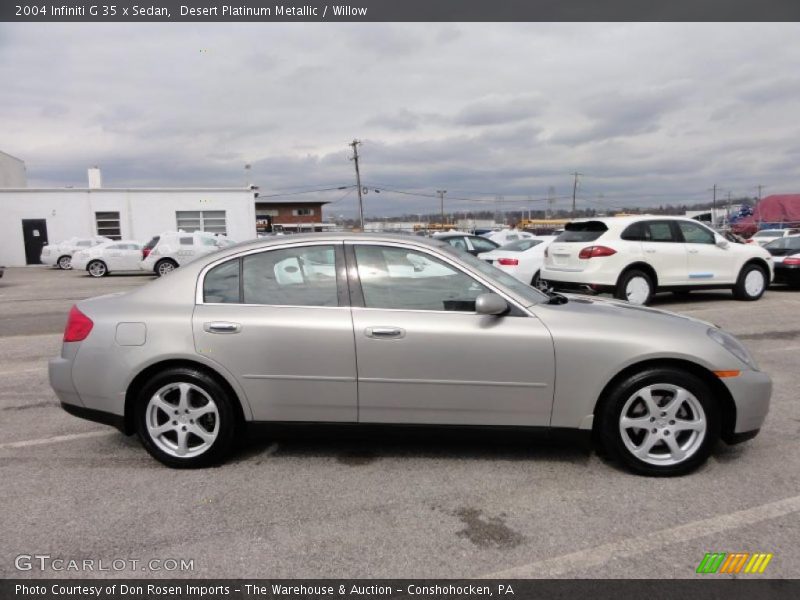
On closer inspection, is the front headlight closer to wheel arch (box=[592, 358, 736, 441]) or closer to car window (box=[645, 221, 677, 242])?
wheel arch (box=[592, 358, 736, 441])

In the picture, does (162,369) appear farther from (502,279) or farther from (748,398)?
(748,398)

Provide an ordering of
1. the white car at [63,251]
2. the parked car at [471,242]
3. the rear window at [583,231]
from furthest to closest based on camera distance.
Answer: the white car at [63,251]
the parked car at [471,242]
the rear window at [583,231]

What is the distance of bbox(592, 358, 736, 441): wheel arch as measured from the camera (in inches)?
132

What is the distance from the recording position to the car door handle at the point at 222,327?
135 inches

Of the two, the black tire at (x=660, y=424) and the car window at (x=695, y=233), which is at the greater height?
the car window at (x=695, y=233)

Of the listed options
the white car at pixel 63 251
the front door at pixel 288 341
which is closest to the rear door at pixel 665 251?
the front door at pixel 288 341

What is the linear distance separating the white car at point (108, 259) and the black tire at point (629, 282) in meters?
18.8

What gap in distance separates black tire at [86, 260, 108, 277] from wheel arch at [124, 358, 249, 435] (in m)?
20.8

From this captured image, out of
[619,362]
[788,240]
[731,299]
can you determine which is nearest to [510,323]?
[619,362]

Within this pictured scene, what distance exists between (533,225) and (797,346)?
70.6 m

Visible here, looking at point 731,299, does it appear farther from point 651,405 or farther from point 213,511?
point 213,511

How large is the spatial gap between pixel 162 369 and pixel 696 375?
3.36 meters

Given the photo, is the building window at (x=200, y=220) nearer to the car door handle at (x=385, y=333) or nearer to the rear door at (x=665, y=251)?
the rear door at (x=665, y=251)

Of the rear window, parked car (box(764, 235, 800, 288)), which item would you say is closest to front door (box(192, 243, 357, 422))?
the rear window
